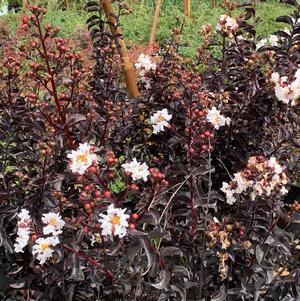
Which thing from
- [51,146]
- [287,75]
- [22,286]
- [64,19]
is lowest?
[64,19]

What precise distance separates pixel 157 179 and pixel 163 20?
22.0 ft

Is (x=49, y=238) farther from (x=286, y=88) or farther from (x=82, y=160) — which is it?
(x=286, y=88)

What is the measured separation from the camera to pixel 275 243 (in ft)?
6.25

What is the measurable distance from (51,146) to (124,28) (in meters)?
6.18

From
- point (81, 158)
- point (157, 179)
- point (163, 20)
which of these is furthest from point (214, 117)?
point (163, 20)

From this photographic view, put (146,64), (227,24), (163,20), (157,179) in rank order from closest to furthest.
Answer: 1. (157,179)
2. (227,24)
3. (146,64)
4. (163,20)

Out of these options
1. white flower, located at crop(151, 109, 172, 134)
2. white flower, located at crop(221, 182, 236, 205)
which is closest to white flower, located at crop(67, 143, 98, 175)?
white flower, located at crop(151, 109, 172, 134)

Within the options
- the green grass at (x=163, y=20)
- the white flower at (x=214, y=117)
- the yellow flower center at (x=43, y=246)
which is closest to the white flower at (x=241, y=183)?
the white flower at (x=214, y=117)

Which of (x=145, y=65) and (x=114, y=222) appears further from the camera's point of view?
(x=145, y=65)

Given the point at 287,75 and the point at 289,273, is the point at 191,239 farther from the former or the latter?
the point at 287,75

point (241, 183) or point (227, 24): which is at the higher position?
point (227, 24)

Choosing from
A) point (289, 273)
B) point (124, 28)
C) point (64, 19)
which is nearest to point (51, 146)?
point (289, 273)

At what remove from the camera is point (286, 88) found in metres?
2.00

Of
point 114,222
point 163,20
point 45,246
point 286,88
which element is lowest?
point 163,20
